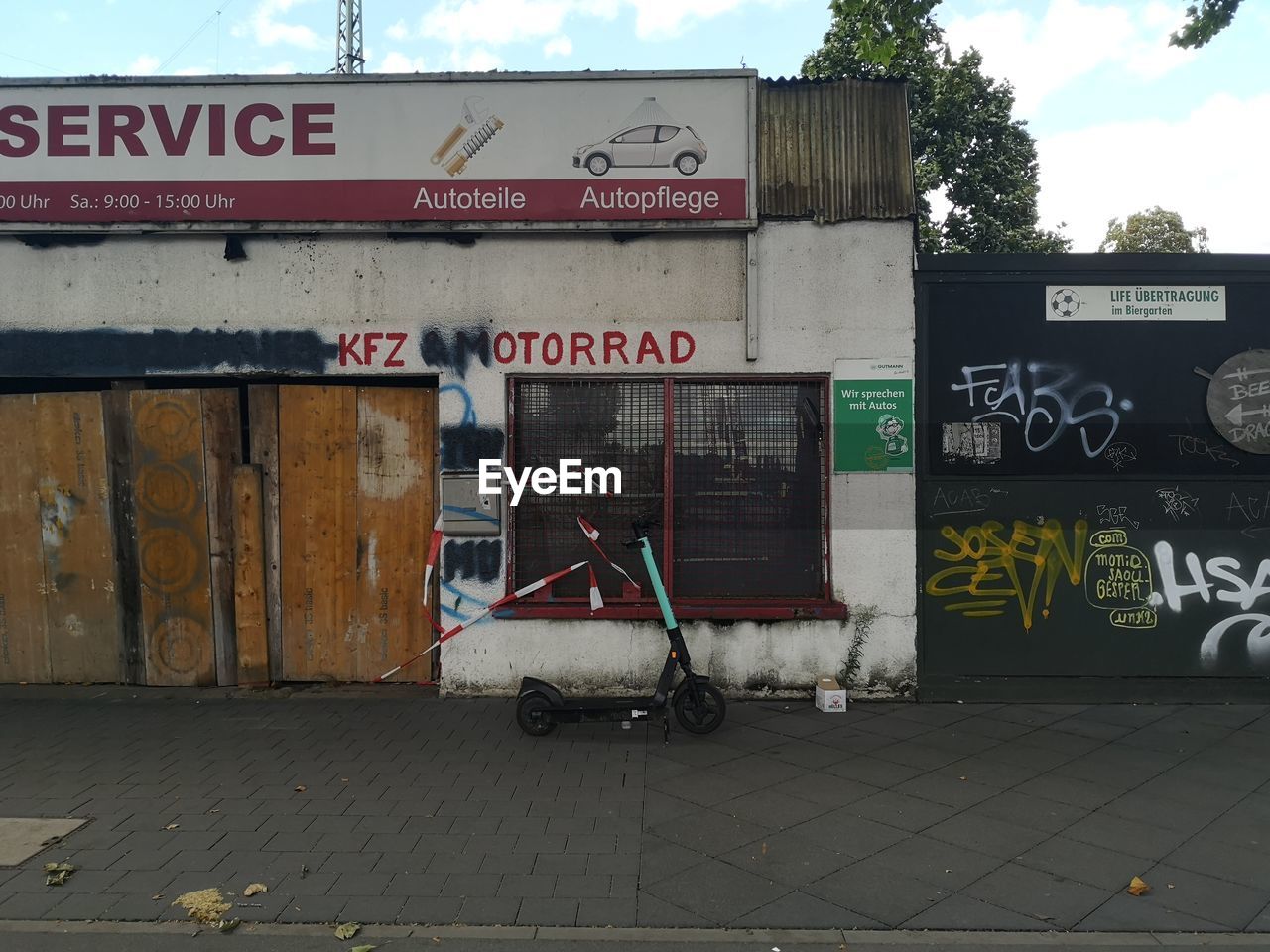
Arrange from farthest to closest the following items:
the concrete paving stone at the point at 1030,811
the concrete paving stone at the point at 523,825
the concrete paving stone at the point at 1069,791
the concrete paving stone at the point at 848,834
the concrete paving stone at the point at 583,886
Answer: the concrete paving stone at the point at 1069,791
the concrete paving stone at the point at 1030,811
the concrete paving stone at the point at 523,825
the concrete paving stone at the point at 848,834
the concrete paving stone at the point at 583,886

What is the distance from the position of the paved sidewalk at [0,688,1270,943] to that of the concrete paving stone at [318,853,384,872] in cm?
1

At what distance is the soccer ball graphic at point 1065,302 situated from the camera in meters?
7.08

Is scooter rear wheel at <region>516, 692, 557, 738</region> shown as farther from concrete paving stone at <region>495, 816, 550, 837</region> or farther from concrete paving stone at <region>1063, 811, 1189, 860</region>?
concrete paving stone at <region>1063, 811, 1189, 860</region>

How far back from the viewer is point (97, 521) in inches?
295

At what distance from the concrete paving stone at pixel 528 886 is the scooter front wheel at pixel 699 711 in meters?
2.11

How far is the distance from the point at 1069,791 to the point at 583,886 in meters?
3.04

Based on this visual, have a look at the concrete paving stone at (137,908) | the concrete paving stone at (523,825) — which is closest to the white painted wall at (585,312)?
the concrete paving stone at (523,825)

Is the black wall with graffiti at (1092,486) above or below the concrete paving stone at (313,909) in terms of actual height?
above

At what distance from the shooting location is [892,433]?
706 centimetres

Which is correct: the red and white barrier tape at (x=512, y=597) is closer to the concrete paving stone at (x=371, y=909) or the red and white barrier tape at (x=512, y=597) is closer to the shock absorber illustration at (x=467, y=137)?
the concrete paving stone at (x=371, y=909)

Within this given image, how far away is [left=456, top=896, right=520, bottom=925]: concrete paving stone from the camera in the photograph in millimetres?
3812

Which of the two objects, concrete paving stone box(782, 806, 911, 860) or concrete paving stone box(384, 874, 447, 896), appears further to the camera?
concrete paving stone box(782, 806, 911, 860)

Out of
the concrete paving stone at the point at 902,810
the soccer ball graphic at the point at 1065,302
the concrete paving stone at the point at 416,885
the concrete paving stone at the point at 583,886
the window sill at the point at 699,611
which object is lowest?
the concrete paving stone at the point at 902,810
